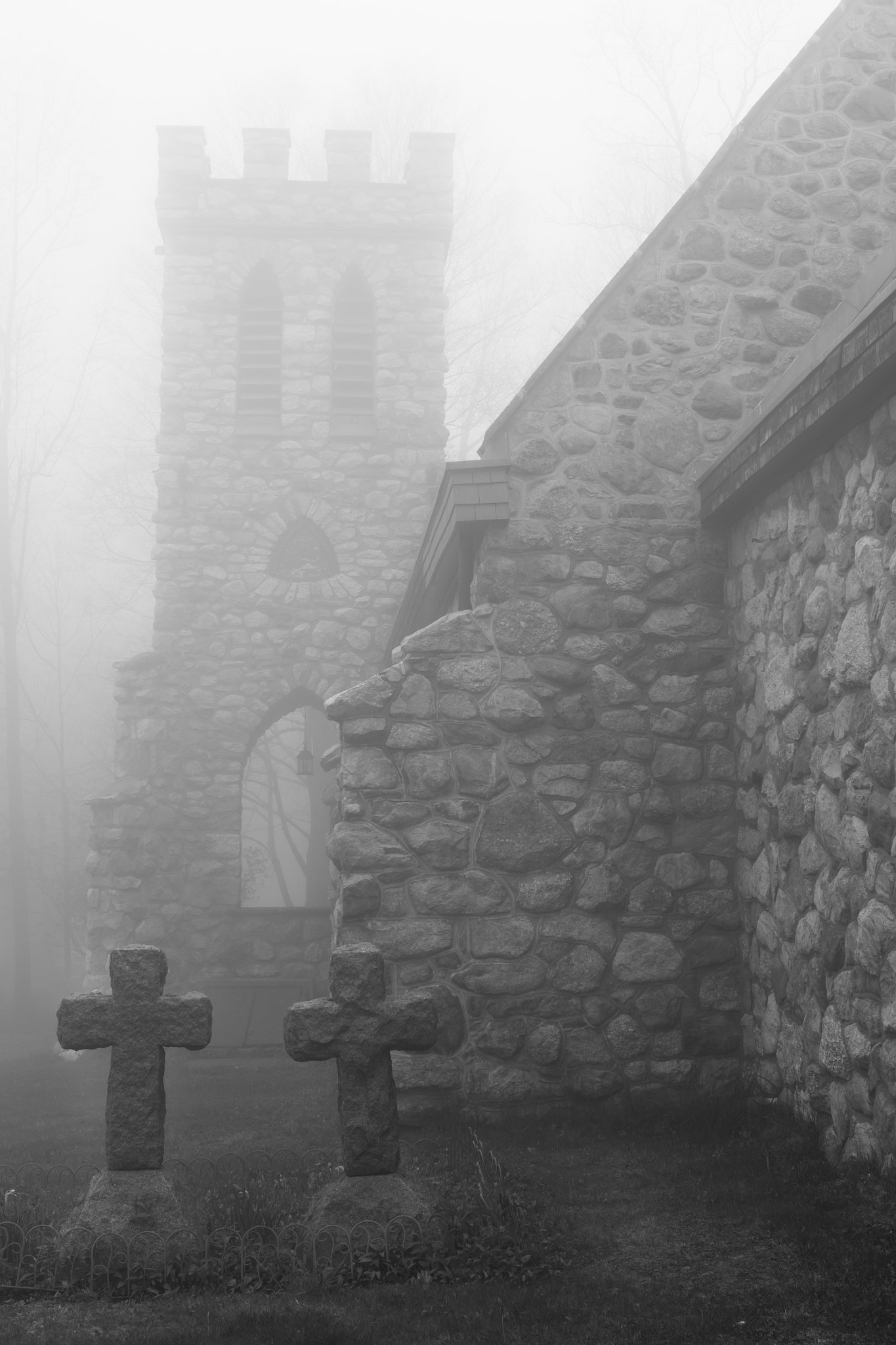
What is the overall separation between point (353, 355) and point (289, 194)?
213 cm

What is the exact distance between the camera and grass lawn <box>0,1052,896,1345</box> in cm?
394

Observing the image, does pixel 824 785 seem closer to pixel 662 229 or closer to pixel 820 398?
pixel 820 398

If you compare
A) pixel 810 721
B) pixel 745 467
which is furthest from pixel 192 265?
pixel 810 721

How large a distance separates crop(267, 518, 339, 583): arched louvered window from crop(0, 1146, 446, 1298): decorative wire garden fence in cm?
987

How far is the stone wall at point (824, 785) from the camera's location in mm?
5066

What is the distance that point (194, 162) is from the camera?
1501 centimetres

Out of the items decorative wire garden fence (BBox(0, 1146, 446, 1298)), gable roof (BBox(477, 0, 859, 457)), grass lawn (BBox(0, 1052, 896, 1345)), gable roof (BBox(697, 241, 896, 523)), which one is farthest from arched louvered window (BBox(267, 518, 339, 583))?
decorative wire garden fence (BBox(0, 1146, 446, 1298))

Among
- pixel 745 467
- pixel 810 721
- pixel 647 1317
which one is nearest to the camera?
pixel 647 1317

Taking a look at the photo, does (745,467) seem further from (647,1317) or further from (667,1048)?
(647,1317)

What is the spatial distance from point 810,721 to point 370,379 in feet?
33.3

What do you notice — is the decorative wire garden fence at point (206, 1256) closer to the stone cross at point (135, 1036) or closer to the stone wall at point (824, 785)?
the stone cross at point (135, 1036)

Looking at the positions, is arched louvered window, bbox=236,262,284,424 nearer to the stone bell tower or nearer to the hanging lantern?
the stone bell tower

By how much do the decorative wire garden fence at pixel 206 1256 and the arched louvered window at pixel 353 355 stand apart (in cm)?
1120

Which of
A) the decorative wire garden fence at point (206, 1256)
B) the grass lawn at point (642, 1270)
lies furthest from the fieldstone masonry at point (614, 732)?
the decorative wire garden fence at point (206, 1256)
